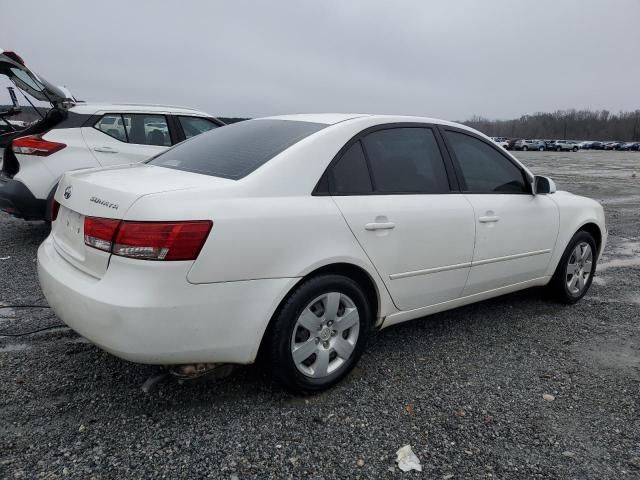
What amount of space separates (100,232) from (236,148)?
3.23ft

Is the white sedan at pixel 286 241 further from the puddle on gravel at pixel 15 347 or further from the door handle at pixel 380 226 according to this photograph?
the puddle on gravel at pixel 15 347

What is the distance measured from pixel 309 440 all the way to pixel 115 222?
1.39 metres

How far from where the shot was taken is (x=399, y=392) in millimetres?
2910

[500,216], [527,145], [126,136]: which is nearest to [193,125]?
[126,136]

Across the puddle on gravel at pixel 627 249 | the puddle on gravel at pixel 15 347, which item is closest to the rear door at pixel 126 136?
the puddle on gravel at pixel 15 347

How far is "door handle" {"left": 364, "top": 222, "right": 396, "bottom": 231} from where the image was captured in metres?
2.83

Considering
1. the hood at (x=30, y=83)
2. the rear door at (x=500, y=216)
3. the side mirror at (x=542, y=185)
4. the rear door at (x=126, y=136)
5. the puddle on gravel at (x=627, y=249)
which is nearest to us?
the rear door at (x=500, y=216)

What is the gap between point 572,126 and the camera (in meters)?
116

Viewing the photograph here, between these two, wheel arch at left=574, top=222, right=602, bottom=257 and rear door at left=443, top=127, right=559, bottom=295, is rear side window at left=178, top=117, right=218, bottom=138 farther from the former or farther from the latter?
wheel arch at left=574, top=222, right=602, bottom=257

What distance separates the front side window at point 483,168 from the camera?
358cm

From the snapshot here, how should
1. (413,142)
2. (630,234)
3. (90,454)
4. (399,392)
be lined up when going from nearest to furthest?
1. (90,454)
2. (399,392)
3. (413,142)
4. (630,234)

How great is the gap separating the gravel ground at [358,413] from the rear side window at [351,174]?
45.3 inches

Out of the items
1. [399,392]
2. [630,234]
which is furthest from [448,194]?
[630,234]

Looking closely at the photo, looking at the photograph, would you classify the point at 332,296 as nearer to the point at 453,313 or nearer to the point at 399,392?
the point at 399,392
